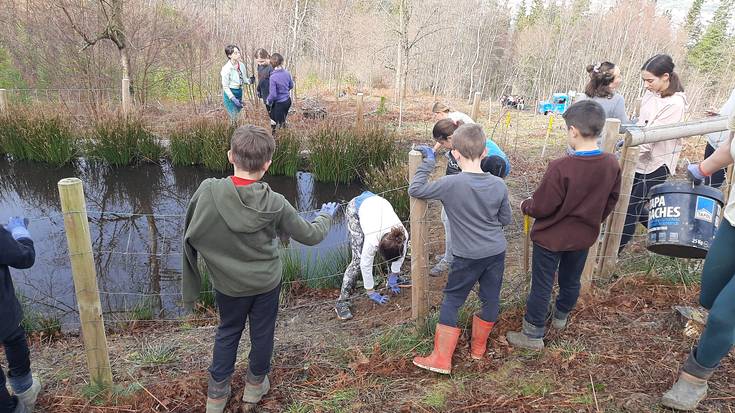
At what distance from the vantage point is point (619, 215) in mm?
2969

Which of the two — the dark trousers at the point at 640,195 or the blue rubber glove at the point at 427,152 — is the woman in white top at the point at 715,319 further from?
the dark trousers at the point at 640,195

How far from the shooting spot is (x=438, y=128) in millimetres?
3242

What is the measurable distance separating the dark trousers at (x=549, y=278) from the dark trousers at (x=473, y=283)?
9.6 inches

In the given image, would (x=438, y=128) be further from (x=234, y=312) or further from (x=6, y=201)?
(x=6, y=201)

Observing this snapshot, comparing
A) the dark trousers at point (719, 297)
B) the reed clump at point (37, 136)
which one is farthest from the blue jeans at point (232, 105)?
the dark trousers at point (719, 297)

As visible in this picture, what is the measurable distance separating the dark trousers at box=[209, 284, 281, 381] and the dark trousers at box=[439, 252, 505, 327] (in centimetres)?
91

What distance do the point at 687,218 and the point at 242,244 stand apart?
2.38 m

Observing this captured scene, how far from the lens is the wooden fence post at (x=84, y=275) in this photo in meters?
2.03

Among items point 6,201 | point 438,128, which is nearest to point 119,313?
point 438,128

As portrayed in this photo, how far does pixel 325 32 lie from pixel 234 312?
16.8m

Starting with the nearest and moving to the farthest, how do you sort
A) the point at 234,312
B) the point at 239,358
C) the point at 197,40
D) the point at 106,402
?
the point at 234,312
the point at 106,402
the point at 239,358
the point at 197,40

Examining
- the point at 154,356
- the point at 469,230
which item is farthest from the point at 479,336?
the point at 154,356

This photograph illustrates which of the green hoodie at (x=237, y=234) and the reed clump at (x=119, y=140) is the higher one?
the green hoodie at (x=237, y=234)

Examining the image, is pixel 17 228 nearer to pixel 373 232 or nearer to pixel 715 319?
pixel 373 232
